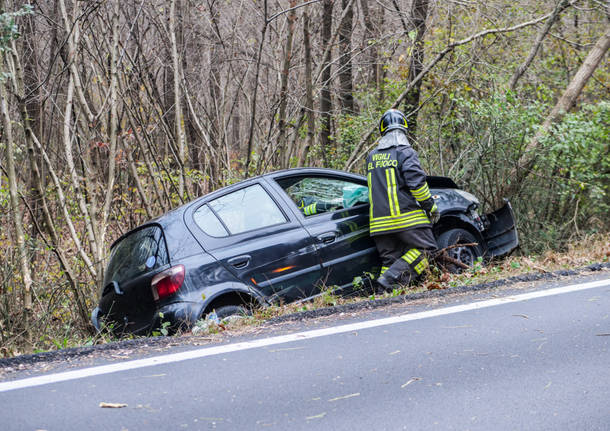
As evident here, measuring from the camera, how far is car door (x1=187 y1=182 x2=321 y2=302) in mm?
5516

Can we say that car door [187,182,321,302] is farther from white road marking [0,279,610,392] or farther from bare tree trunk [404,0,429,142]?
bare tree trunk [404,0,429,142]

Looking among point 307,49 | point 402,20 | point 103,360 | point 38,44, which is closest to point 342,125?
point 402,20

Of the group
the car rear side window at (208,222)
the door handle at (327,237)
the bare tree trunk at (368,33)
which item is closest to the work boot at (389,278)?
the door handle at (327,237)

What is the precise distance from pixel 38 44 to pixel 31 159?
374 cm

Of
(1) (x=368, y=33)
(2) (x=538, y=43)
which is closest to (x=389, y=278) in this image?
(2) (x=538, y=43)

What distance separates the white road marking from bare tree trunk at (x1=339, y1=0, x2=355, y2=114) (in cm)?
656

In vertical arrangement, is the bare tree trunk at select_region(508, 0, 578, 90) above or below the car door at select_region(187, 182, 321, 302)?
above

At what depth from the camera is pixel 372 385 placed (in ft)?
12.3

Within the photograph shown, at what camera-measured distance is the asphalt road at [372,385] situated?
330 centimetres

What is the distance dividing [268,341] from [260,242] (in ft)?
4.07

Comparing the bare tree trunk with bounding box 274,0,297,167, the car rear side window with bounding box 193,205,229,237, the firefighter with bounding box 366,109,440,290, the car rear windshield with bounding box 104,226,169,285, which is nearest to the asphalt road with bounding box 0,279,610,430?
the car rear windshield with bounding box 104,226,169,285

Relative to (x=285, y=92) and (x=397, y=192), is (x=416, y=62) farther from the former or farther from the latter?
(x=397, y=192)

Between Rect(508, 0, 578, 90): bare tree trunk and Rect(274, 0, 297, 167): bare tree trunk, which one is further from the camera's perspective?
Rect(508, 0, 578, 90): bare tree trunk

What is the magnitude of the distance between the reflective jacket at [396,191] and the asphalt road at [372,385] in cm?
151
